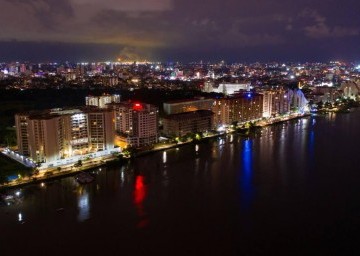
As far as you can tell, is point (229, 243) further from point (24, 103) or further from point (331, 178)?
point (24, 103)

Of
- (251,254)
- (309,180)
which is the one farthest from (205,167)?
(251,254)

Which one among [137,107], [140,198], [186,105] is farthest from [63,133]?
[186,105]

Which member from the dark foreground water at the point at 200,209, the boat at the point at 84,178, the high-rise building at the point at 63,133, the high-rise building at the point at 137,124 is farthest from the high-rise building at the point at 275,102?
the boat at the point at 84,178

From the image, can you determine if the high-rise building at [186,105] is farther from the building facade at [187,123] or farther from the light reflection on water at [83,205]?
the light reflection on water at [83,205]

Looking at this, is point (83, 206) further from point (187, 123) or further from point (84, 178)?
point (187, 123)

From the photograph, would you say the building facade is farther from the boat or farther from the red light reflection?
the boat

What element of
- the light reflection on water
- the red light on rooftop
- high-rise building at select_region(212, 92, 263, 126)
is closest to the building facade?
high-rise building at select_region(212, 92, 263, 126)
